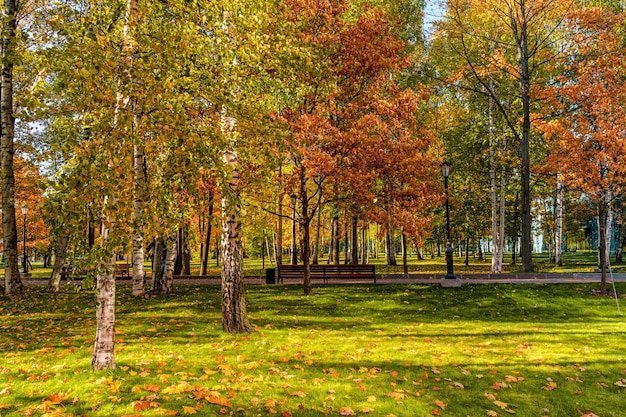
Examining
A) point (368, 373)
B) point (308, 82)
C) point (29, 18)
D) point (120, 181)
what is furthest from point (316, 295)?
point (29, 18)

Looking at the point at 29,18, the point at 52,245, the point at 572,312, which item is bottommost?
the point at 572,312

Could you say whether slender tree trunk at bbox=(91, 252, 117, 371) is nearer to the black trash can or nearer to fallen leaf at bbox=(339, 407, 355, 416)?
fallen leaf at bbox=(339, 407, 355, 416)

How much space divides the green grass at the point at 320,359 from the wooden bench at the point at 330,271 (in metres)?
3.74

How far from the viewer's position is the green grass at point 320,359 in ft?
17.6

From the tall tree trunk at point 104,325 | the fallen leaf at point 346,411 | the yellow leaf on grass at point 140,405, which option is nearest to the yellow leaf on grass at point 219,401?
the yellow leaf on grass at point 140,405

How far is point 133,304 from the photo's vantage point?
13258mm

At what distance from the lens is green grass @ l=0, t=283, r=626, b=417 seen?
5.38m

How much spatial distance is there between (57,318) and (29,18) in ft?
41.0

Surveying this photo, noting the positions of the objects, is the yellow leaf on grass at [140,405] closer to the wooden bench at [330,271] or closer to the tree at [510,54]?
the wooden bench at [330,271]

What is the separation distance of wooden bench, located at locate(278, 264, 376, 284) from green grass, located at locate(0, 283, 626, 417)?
147 inches

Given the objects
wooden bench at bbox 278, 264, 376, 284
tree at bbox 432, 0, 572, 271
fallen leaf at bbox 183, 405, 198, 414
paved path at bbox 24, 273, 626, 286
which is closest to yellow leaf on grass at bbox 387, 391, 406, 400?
fallen leaf at bbox 183, 405, 198, 414

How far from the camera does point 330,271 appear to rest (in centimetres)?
1808

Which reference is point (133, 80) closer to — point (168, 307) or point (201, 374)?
point (201, 374)

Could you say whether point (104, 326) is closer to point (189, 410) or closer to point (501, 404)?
point (189, 410)
